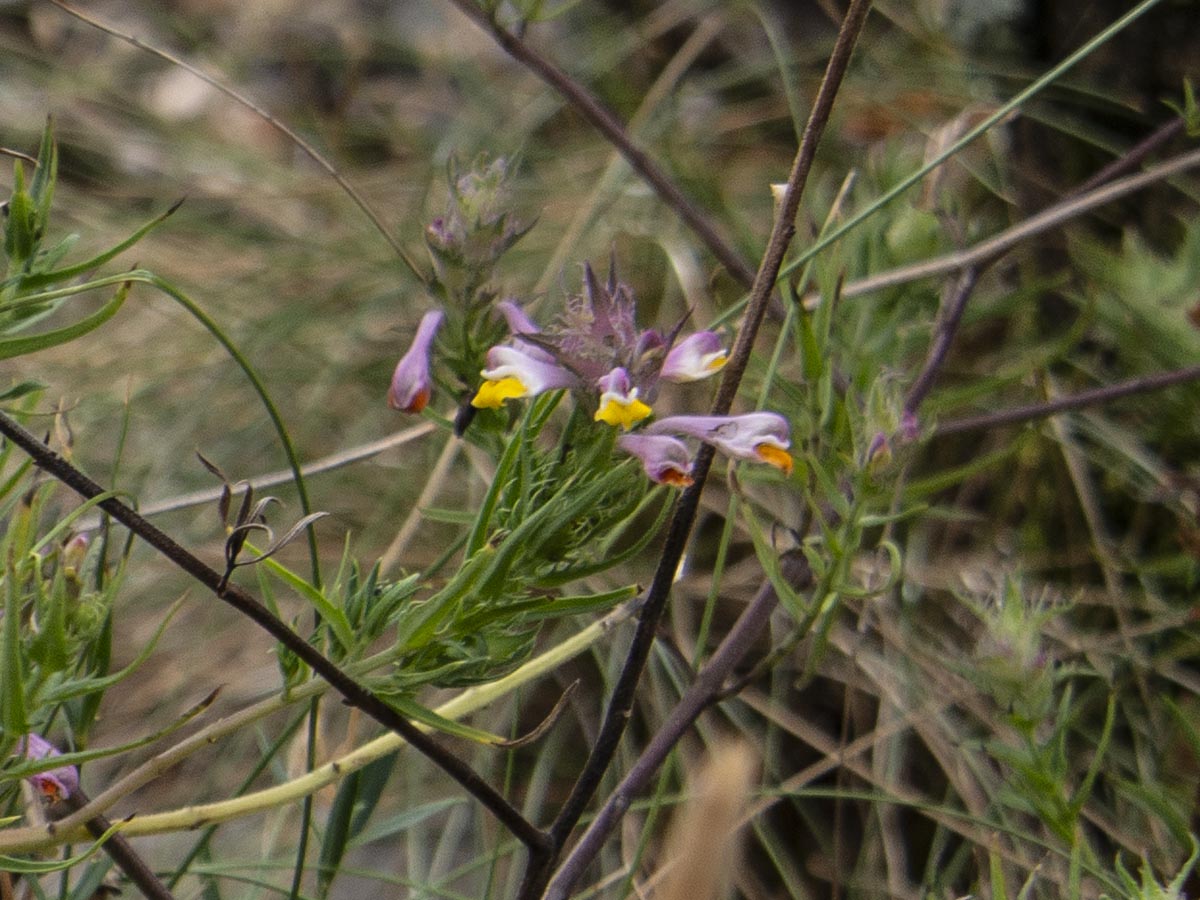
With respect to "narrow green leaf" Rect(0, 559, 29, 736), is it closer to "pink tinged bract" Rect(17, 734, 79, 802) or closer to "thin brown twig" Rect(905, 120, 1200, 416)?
"pink tinged bract" Rect(17, 734, 79, 802)

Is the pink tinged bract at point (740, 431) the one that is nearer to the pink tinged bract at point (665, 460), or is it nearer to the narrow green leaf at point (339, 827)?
the pink tinged bract at point (665, 460)

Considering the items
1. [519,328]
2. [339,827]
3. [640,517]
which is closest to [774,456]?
[519,328]

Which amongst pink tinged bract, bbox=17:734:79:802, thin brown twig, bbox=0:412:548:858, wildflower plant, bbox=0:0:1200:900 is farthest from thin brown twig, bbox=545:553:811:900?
pink tinged bract, bbox=17:734:79:802

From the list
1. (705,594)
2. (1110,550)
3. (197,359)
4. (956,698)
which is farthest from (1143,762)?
(197,359)

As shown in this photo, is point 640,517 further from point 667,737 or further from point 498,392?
point 498,392

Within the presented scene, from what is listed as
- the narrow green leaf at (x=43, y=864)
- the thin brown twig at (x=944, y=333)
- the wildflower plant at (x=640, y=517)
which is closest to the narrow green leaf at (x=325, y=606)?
the wildflower plant at (x=640, y=517)

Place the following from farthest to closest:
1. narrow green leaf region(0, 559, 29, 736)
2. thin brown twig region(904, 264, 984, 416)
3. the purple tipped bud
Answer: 1. thin brown twig region(904, 264, 984, 416)
2. the purple tipped bud
3. narrow green leaf region(0, 559, 29, 736)
